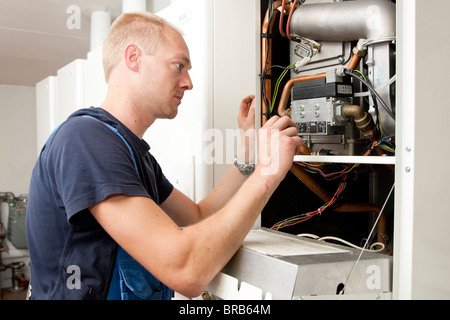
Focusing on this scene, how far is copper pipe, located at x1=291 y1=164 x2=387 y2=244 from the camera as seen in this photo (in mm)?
1069

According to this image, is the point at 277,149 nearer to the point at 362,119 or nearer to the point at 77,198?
the point at 362,119

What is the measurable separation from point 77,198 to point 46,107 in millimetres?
2033

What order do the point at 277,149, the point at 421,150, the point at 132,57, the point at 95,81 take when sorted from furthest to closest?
the point at 95,81
the point at 132,57
the point at 277,149
the point at 421,150

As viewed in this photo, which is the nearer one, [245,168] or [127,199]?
[127,199]

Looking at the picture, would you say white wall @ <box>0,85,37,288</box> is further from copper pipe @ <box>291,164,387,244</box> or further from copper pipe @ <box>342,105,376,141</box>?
copper pipe @ <box>342,105,376,141</box>

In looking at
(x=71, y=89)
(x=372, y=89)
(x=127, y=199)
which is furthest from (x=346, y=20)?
(x=71, y=89)

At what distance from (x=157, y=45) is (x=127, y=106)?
0.17 meters

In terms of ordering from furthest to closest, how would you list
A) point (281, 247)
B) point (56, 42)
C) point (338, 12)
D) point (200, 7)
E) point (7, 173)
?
point (7, 173)
point (56, 42)
point (200, 7)
point (338, 12)
point (281, 247)

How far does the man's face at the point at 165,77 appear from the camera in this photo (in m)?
0.96

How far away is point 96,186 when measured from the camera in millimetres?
727

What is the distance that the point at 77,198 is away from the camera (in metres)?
0.73

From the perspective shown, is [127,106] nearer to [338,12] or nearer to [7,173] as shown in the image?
[338,12]

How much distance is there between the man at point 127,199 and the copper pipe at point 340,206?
24cm

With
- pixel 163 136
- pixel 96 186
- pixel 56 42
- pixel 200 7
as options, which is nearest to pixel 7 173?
pixel 56 42
